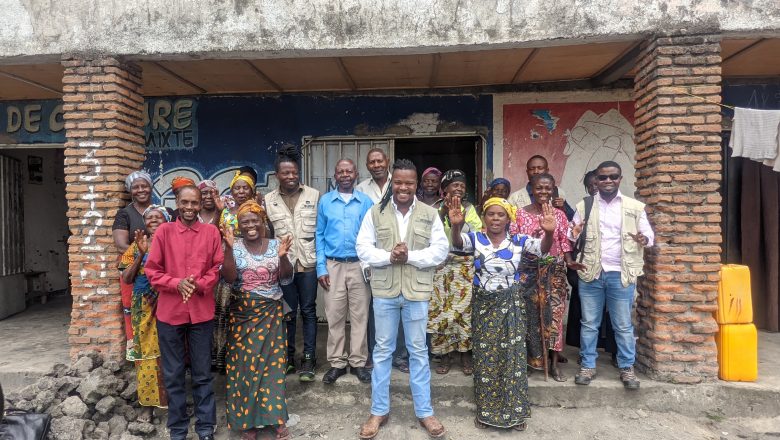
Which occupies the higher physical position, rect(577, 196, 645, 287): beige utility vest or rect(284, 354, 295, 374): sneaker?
rect(577, 196, 645, 287): beige utility vest

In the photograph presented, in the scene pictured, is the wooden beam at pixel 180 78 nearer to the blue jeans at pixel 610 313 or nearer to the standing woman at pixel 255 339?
the standing woman at pixel 255 339

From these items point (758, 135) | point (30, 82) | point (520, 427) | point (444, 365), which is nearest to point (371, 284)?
point (444, 365)

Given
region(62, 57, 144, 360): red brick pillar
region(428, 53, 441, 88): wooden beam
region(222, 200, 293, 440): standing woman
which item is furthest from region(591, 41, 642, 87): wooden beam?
region(62, 57, 144, 360): red brick pillar

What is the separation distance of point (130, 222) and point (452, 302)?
2.86 metres

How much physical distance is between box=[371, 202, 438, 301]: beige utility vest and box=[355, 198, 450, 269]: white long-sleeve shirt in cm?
3

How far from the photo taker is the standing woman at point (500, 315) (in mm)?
3477

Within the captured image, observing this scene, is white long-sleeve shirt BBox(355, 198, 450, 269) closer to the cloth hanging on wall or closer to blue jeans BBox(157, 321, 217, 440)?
blue jeans BBox(157, 321, 217, 440)

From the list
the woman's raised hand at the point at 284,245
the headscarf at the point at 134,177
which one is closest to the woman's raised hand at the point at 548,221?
the woman's raised hand at the point at 284,245

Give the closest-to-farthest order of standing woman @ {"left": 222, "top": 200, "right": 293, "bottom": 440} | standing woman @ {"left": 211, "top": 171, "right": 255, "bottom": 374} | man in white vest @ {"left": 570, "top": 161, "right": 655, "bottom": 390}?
standing woman @ {"left": 222, "top": 200, "right": 293, "bottom": 440} → standing woman @ {"left": 211, "top": 171, "right": 255, "bottom": 374} → man in white vest @ {"left": 570, "top": 161, "right": 655, "bottom": 390}

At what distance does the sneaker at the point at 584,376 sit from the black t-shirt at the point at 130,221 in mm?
3903

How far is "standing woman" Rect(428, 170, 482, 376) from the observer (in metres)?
4.07

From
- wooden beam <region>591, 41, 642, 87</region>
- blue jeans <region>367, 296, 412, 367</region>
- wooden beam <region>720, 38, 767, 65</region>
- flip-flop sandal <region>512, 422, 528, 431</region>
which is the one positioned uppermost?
wooden beam <region>720, 38, 767, 65</region>

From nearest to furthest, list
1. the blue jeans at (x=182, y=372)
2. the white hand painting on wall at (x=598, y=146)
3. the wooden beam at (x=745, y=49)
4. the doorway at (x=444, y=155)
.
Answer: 1. the blue jeans at (x=182, y=372)
2. the wooden beam at (x=745, y=49)
3. the white hand painting on wall at (x=598, y=146)
4. the doorway at (x=444, y=155)

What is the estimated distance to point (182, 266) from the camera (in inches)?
129
